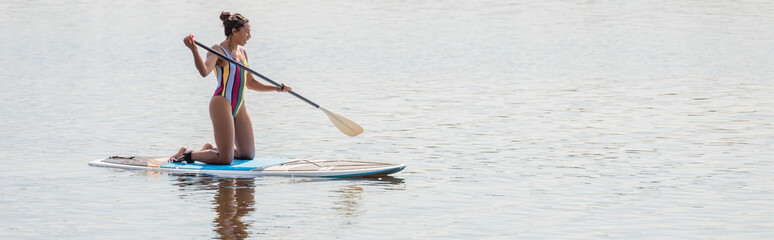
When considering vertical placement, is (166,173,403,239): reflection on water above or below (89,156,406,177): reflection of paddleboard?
below

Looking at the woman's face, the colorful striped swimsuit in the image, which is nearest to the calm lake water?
the colorful striped swimsuit

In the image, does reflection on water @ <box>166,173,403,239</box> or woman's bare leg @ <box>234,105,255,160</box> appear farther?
woman's bare leg @ <box>234,105,255,160</box>

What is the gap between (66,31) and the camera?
43938 mm

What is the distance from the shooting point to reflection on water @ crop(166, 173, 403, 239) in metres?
9.96

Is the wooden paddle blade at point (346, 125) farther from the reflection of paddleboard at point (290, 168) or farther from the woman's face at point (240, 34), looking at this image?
the woman's face at point (240, 34)

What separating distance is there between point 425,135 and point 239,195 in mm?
5404

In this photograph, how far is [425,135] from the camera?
53.8 feet

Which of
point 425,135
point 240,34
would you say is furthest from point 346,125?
point 425,135

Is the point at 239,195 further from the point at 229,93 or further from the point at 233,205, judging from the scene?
the point at 229,93

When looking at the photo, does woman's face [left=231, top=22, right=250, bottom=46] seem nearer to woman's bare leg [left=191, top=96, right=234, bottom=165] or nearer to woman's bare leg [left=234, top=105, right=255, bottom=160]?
woman's bare leg [left=191, top=96, right=234, bottom=165]

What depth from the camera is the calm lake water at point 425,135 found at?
33.5 ft

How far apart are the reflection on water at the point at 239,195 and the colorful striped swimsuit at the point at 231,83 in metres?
0.74

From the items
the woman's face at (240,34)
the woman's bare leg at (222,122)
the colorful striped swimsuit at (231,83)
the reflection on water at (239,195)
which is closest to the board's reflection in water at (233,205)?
the reflection on water at (239,195)

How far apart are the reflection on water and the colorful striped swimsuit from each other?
0.74m
